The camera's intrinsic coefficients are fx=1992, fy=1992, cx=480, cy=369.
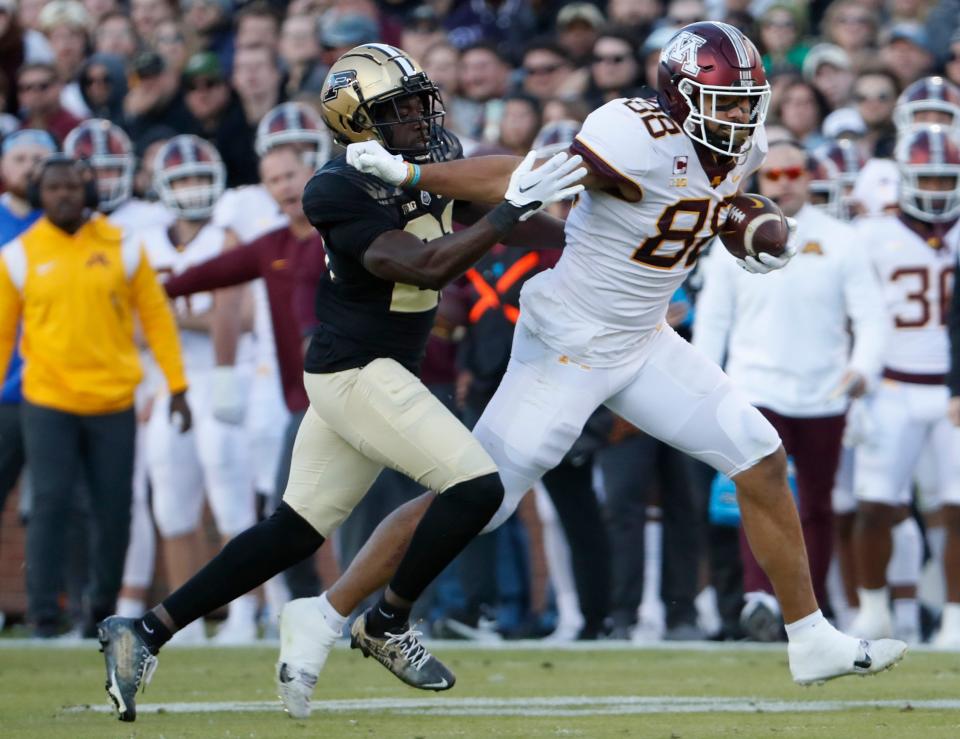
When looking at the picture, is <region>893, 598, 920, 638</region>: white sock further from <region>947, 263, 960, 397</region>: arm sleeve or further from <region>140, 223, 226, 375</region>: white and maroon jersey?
<region>140, 223, 226, 375</region>: white and maroon jersey

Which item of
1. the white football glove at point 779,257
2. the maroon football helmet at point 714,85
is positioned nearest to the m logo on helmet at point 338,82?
the maroon football helmet at point 714,85

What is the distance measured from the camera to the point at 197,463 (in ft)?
30.7

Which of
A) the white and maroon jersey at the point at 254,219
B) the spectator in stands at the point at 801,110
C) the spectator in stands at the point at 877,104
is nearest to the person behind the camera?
the white and maroon jersey at the point at 254,219

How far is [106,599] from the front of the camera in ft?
29.5

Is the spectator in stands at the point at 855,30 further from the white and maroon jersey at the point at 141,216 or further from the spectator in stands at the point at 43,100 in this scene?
the spectator in stands at the point at 43,100

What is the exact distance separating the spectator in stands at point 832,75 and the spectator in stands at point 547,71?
1.31 m

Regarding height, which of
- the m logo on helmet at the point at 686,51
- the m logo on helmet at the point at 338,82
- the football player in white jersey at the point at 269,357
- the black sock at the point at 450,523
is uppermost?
the m logo on helmet at the point at 686,51

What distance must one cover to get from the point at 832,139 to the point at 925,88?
73 centimetres

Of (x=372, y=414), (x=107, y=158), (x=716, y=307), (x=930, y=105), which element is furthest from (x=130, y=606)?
(x=930, y=105)

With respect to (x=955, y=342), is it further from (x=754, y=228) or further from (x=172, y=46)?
(x=172, y=46)

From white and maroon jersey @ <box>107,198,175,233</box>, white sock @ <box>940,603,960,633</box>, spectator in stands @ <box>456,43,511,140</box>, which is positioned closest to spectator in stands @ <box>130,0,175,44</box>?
spectator in stands @ <box>456,43,511,140</box>

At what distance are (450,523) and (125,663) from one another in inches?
40.7

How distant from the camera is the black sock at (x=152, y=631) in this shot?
5.79 m

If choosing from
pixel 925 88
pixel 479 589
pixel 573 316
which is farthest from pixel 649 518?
pixel 573 316
